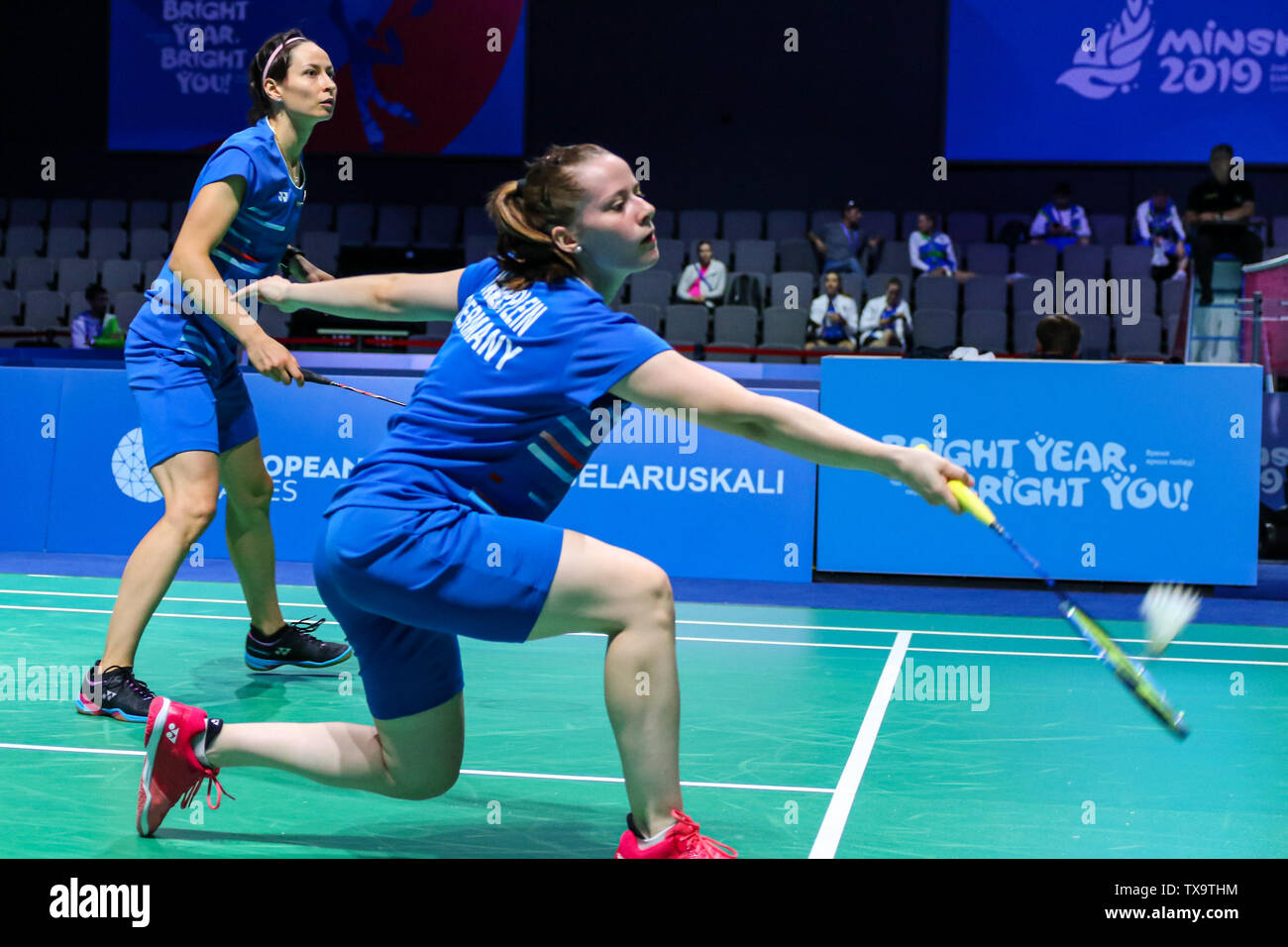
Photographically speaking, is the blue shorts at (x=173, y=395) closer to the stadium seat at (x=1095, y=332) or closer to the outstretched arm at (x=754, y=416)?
the outstretched arm at (x=754, y=416)

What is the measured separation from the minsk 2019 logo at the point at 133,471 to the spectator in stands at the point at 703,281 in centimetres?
700

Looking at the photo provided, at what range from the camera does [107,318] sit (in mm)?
13180

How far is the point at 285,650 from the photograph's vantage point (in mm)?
4793

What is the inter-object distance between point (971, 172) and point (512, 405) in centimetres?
1404

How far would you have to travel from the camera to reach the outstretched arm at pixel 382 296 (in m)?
2.95

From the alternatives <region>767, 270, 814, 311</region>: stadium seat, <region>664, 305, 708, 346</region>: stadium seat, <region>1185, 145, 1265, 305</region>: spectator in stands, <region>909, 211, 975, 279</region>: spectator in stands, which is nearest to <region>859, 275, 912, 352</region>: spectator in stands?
<region>767, 270, 814, 311</region>: stadium seat

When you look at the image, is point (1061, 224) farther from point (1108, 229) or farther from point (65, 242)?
point (65, 242)

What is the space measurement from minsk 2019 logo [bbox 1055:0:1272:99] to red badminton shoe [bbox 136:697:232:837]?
1398 cm

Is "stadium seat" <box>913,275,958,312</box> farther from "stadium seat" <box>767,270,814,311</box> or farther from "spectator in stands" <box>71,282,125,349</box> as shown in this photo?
"spectator in stands" <box>71,282,125,349</box>

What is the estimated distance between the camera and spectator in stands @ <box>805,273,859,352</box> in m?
12.5

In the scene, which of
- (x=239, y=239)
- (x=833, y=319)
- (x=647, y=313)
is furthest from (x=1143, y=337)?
(x=239, y=239)

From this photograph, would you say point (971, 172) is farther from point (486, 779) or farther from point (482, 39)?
point (486, 779)

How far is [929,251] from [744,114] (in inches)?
138
